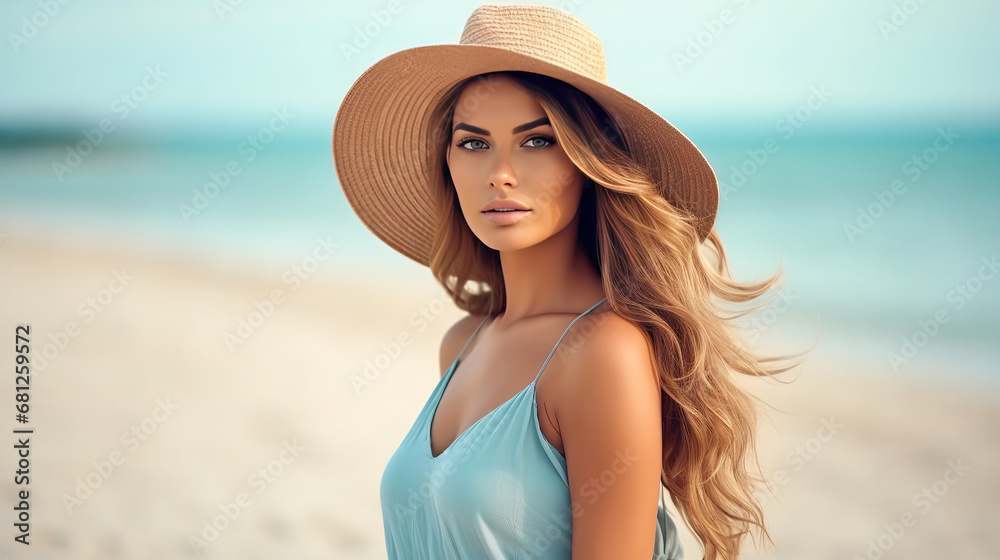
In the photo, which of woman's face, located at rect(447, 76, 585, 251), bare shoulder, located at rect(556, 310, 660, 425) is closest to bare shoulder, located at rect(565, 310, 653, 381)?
bare shoulder, located at rect(556, 310, 660, 425)

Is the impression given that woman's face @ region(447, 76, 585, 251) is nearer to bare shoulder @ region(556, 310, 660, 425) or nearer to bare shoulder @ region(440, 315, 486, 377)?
bare shoulder @ region(556, 310, 660, 425)

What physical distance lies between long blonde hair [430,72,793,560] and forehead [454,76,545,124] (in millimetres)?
25

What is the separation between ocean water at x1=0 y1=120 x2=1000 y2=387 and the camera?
7426 mm

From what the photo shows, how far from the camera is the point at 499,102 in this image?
78.4 inches

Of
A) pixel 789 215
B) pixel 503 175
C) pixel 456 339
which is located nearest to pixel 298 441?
pixel 456 339

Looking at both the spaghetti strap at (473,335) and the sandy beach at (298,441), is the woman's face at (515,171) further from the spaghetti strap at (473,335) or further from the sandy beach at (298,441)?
the sandy beach at (298,441)

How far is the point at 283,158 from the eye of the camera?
68.4 ft

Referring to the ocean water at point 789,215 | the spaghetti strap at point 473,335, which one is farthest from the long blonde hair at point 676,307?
the ocean water at point 789,215

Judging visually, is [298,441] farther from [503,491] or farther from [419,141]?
[503,491]

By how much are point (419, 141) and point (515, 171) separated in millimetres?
624

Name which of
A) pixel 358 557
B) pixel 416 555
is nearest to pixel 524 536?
pixel 416 555

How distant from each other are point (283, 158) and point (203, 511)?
16839 millimetres

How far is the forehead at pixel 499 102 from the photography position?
1.96 meters

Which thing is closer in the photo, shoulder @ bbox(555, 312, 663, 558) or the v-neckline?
shoulder @ bbox(555, 312, 663, 558)
